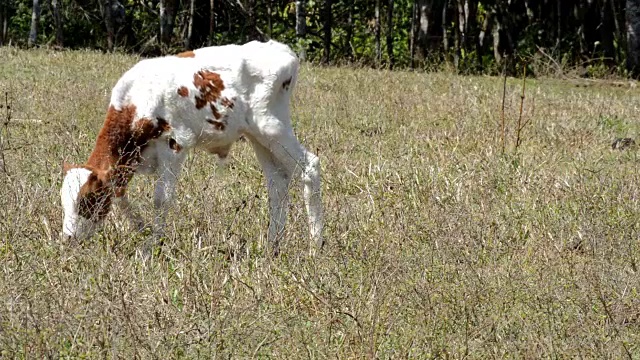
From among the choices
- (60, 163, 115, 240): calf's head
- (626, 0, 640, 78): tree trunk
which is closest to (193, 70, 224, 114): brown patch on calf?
(60, 163, 115, 240): calf's head

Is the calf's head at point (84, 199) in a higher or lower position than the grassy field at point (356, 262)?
higher

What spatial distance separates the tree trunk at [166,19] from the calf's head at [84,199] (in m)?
13.7

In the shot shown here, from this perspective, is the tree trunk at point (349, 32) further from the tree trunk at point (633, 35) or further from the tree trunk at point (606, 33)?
the tree trunk at point (633, 35)

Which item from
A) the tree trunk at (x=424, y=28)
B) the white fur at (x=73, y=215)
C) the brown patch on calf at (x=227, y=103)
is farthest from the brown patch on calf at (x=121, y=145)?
the tree trunk at (x=424, y=28)

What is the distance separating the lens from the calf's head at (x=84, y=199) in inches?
275

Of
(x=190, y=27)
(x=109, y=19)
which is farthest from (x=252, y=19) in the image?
(x=109, y=19)

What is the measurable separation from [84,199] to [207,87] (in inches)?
47.7

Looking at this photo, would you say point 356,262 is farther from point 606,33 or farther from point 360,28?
point 360,28

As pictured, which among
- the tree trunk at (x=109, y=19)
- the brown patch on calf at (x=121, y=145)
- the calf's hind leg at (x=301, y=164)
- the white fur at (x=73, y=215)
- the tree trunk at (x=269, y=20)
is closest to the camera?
the white fur at (x=73, y=215)

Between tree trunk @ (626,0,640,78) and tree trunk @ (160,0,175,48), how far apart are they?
8333 mm

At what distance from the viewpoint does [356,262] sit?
685 cm

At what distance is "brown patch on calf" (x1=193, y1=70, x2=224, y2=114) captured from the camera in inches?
303

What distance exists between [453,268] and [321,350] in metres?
1.57

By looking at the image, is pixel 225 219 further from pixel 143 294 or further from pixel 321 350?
pixel 321 350
